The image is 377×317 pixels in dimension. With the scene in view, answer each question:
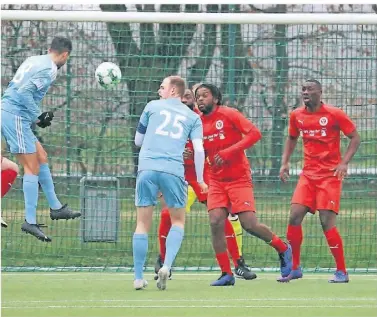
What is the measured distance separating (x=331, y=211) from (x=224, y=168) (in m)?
1.13

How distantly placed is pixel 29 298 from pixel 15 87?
221 centimetres

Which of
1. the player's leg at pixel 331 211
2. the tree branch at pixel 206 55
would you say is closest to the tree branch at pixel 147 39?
the tree branch at pixel 206 55

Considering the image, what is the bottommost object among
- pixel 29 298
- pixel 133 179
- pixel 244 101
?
pixel 29 298

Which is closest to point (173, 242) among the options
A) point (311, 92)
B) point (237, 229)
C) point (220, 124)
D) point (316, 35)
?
point (220, 124)

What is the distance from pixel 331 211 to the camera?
490 inches

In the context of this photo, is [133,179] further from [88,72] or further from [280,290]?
[280,290]

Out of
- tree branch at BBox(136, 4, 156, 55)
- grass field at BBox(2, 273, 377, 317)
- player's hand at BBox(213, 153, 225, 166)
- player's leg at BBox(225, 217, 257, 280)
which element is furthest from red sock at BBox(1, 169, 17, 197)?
tree branch at BBox(136, 4, 156, 55)

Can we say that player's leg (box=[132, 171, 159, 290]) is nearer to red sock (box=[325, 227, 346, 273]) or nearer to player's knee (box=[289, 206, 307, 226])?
player's knee (box=[289, 206, 307, 226])

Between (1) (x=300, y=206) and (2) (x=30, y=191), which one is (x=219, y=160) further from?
(2) (x=30, y=191)

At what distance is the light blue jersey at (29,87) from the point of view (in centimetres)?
1191

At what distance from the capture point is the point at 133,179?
49.6 ft

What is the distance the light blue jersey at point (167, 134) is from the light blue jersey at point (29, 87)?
1.05 metres

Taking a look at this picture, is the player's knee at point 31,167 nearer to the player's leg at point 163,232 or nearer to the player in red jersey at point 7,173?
the player's leg at point 163,232

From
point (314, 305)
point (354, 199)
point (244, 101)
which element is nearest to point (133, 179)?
point (244, 101)
